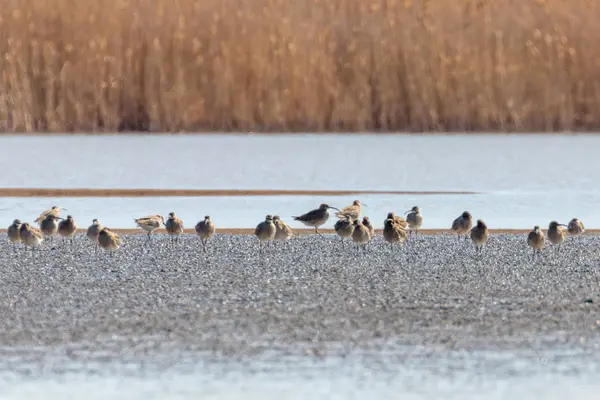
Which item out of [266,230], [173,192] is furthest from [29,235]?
[173,192]

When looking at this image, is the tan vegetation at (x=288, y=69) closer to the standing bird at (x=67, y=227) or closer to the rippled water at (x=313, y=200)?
the rippled water at (x=313, y=200)

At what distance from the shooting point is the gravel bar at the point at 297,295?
7246mm

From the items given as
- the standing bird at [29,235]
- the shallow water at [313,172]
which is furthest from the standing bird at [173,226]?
the shallow water at [313,172]

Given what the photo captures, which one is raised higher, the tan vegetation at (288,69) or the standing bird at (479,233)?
the tan vegetation at (288,69)

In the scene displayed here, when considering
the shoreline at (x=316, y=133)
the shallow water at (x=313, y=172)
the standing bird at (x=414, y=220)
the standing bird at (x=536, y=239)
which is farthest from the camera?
the shoreline at (x=316, y=133)

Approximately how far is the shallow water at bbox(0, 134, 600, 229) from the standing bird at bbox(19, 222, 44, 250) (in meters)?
1.91

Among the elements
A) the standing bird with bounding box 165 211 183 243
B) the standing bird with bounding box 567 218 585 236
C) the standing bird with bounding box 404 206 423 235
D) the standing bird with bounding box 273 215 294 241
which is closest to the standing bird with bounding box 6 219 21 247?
the standing bird with bounding box 165 211 183 243

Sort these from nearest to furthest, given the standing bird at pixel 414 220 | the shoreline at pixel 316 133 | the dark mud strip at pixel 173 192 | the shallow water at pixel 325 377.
→ 1. the shallow water at pixel 325 377
2. the standing bird at pixel 414 220
3. the dark mud strip at pixel 173 192
4. the shoreline at pixel 316 133

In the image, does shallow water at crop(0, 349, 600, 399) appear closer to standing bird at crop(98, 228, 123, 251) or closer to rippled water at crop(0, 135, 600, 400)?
rippled water at crop(0, 135, 600, 400)

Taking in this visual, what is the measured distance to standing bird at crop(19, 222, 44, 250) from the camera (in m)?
10.9

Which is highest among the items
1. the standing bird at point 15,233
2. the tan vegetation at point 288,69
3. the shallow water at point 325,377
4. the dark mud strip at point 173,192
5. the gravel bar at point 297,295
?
the tan vegetation at point 288,69

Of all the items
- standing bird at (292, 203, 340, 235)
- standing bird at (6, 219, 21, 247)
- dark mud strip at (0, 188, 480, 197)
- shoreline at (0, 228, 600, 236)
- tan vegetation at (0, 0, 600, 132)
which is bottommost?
shoreline at (0, 228, 600, 236)

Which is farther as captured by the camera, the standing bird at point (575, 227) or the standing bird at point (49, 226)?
the standing bird at point (575, 227)

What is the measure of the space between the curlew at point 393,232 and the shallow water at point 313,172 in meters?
1.90
